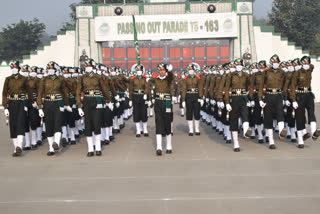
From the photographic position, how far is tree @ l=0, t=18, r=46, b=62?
56.5 m

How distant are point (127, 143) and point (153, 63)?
19323 mm

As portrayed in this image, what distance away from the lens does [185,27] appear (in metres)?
30.4

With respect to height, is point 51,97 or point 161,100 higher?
point 51,97

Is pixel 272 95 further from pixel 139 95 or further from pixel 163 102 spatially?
pixel 139 95

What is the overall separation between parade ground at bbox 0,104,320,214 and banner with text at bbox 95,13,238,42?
19.4 metres

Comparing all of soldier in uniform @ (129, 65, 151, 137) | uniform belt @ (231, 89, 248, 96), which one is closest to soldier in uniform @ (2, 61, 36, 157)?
soldier in uniform @ (129, 65, 151, 137)

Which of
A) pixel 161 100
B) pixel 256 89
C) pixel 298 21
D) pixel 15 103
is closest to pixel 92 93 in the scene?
pixel 161 100

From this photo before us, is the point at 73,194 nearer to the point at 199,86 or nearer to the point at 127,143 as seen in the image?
the point at 127,143

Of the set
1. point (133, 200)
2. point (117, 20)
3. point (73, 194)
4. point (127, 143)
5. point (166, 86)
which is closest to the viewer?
point (133, 200)

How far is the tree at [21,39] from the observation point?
5653 centimetres

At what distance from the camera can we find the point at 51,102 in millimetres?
10820

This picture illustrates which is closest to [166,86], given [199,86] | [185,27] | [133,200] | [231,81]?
[231,81]

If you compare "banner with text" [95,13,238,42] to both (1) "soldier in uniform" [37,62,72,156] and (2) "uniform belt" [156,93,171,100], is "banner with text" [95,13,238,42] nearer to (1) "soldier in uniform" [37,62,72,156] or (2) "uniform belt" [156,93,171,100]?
(1) "soldier in uniform" [37,62,72,156]

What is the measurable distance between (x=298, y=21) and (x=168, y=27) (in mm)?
26045
